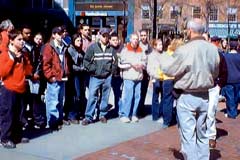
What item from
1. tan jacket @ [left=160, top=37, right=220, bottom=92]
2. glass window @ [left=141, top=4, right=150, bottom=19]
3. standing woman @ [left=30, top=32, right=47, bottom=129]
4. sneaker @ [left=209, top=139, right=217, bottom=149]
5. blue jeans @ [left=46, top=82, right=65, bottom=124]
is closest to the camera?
tan jacket @ [left=160, top=37, right=220, bottom=92]

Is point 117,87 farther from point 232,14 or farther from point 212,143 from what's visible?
point 232,14

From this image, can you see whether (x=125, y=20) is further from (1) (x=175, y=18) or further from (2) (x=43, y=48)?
(2) (x=43, y=48)

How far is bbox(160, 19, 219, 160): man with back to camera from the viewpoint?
638 cm

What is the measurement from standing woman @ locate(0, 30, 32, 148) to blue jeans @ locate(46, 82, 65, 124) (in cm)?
97

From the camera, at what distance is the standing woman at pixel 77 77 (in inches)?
363

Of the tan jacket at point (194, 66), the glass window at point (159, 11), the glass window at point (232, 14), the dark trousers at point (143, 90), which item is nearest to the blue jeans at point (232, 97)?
the dark trousers at point (143, 90)

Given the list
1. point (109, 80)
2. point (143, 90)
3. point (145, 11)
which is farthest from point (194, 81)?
Answer: point (145, 11)

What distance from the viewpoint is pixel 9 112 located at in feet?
25.1

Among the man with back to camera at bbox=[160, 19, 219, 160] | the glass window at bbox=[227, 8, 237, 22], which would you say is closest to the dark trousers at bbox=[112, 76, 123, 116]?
the man with back to camera at bbox=[160, 19, 219, 160]

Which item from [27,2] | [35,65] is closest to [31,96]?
[35,65]

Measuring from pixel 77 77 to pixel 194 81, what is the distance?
137 inches

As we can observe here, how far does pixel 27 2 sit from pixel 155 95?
1200 inches

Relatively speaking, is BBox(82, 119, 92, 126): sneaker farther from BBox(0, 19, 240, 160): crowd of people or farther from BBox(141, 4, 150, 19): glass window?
BBox(141, 4, 150, 19): glass window

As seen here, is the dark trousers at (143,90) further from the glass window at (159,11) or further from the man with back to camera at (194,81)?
the glass window at (159,11)
